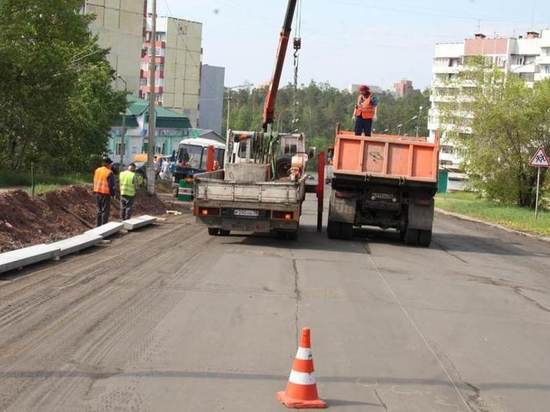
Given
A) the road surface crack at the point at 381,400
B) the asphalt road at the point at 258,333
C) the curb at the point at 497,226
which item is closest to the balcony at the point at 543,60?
the curb at the point at 497,226

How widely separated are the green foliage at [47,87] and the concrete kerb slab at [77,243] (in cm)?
1252

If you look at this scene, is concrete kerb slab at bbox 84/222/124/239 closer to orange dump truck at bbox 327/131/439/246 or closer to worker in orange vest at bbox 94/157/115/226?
worker in orange vest at bbox 94/157/115/226

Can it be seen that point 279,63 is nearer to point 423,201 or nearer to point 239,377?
point 423,201

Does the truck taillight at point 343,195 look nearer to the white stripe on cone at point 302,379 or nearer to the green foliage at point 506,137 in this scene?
the white stripe on cone at point 302,379

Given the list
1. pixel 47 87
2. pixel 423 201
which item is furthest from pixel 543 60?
pixel 423 201

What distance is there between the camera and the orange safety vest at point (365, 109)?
20406 mm

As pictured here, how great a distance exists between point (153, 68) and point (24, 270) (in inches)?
798

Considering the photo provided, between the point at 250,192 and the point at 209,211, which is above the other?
the point at 250,192

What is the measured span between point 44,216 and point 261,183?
17.9 feet

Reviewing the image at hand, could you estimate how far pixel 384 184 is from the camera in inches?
761

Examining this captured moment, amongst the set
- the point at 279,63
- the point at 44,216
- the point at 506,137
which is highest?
the point at 279,63

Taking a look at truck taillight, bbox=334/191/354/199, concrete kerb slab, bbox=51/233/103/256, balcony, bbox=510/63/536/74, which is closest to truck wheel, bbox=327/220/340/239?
truck taillight, bbox=334/191/354/199

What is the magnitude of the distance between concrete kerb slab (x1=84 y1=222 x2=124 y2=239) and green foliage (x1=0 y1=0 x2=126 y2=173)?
34.0ft

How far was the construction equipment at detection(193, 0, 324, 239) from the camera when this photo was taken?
56.7 feet
